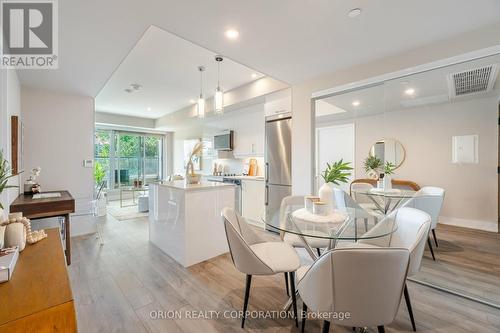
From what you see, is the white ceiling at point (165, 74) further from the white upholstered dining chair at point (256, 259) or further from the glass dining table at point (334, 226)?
the glass dining table at point (334, 226)

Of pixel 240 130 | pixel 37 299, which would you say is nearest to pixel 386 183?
pixel 240 130

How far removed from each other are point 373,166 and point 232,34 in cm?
258

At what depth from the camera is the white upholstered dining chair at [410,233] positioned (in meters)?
1.54

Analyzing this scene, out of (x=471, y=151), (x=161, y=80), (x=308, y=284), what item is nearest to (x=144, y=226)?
(x=161, y=80)

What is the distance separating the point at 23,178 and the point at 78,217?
1013 mm

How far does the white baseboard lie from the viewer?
2.77 metres

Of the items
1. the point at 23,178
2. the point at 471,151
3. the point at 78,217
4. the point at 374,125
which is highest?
the point at 374,125

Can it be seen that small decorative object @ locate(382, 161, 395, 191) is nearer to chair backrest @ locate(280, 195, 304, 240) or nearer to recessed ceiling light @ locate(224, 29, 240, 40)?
chair backrest @ locate(280, 195, 304, 240)

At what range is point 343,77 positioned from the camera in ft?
10.0

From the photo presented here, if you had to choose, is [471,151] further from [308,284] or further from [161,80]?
[161,80]

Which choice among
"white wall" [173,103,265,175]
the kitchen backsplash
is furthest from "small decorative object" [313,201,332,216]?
the kitchen backsplash

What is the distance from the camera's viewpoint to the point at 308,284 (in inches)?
50.3

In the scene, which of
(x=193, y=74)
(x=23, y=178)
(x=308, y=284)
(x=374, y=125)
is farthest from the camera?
(x=193, y=74)

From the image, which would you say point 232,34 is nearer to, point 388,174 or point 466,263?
point 388,174
